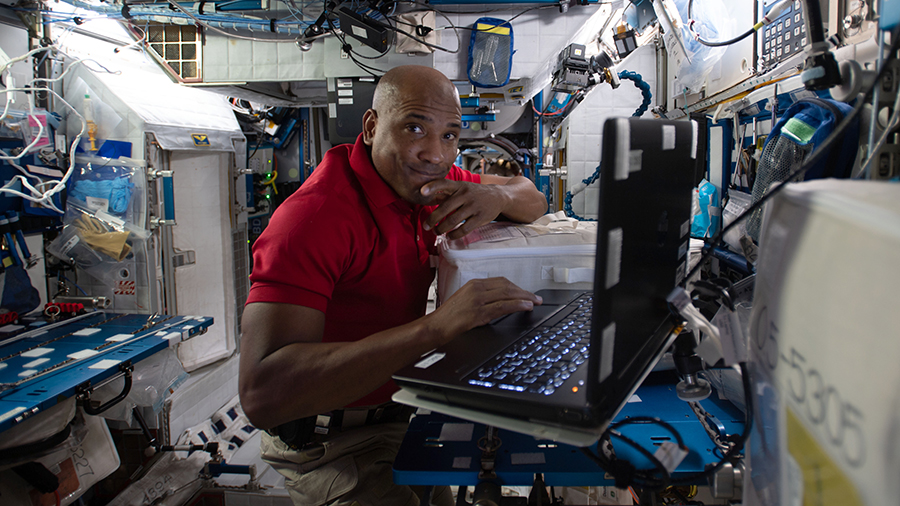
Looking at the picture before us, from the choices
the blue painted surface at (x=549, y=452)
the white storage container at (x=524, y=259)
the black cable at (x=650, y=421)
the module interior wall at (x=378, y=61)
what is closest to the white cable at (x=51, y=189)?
the module interior wall at (x=378, y=61)

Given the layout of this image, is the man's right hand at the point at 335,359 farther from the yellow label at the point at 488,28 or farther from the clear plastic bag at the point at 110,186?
the clear plastic bag at the point at 110,186

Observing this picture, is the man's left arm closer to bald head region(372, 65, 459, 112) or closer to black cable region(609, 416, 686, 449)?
bald head region(372, 65, 459, 112)

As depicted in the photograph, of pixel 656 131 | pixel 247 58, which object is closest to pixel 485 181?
pixel 656 131

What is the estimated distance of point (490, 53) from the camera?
3.47 meters

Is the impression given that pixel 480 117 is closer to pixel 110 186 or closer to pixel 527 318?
pixel 110 186

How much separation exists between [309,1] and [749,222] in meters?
3.16

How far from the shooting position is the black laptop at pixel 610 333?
0.57 m

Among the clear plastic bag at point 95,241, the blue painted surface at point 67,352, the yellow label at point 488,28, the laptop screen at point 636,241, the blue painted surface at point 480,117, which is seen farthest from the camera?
the blue painted surface at point 480,117

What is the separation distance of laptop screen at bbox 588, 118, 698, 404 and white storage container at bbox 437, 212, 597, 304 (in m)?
0.40

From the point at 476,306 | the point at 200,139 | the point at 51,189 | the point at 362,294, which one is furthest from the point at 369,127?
the point at 200,139

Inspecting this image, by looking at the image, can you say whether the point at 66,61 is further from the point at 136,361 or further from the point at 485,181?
the point at 485,181

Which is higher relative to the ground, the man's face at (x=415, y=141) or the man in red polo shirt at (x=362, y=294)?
the man's face at (x=415, y=141)

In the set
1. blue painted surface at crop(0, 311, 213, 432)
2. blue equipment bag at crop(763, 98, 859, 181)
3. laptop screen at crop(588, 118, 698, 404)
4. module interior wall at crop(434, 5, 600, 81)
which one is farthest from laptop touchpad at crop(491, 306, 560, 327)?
module interior wall at crop(434, 5, 600, 81)

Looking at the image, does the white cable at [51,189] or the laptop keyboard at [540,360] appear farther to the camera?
the white cable at [51,189]
